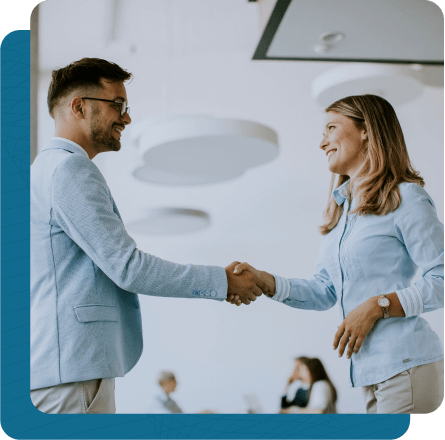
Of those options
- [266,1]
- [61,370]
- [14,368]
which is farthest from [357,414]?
[266,1]

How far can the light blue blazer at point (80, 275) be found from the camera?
1674 mm

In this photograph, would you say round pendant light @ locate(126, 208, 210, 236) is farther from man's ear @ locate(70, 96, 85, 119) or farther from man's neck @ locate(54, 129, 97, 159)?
man's ear @ locate(70, 96, 85, 119)

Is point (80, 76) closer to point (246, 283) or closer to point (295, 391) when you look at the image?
point (246, 283)

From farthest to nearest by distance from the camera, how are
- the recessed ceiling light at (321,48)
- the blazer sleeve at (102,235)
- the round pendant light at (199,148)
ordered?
the recessed ceiling light at (321,48), the round pendant light at (199,148), the blazer sleeve at (102,235)

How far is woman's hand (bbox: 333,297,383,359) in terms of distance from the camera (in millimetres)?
1844

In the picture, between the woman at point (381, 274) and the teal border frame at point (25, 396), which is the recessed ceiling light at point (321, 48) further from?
the teal border frame at point (25, 396)

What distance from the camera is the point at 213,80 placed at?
6.89 feet

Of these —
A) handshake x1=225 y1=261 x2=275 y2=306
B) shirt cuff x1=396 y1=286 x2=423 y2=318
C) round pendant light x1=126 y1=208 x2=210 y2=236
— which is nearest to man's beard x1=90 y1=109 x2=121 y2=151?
round pendant light x1=126 y1=208 x2=210 y2=236

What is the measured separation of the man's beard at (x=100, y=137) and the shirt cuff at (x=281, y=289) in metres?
0.84

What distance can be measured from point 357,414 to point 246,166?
1.07m

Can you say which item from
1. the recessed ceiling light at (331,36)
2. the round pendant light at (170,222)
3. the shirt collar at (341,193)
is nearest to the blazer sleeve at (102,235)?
the round pendant light at (170,222)

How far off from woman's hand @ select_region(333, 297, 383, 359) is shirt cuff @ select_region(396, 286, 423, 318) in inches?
3.4

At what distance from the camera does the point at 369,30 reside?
2.09 metres

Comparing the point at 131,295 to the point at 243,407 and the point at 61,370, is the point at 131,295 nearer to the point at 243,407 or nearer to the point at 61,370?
the point at 61,370
